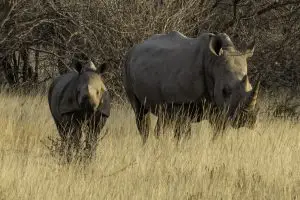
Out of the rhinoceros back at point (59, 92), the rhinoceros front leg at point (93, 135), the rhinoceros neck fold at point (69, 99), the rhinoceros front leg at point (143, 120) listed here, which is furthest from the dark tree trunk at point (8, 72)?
the rhinoceros front leg at point (93, 135)

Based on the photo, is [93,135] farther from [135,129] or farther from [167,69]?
[135,129]

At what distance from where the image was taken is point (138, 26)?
12797 millimetres

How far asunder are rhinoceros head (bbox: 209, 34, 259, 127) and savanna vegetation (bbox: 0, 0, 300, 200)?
35 centimetres

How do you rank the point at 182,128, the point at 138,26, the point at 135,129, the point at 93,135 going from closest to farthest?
1. the point at 93,135
2. the point at 182,128
3. the point at 135,129
4. the point at 138,26

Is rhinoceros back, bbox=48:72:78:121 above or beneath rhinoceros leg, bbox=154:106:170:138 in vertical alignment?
above

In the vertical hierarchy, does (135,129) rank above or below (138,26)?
below

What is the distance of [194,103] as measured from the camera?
8055 millimetres

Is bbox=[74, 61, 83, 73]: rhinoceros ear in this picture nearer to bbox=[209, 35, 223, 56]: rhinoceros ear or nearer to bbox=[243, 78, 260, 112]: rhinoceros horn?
bbox=[209, 35, 223, 56]: rhinoceros ear

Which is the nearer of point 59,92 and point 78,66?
point 78,66

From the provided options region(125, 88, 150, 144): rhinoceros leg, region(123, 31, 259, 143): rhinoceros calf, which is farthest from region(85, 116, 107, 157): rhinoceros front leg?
region(125, 88, 150, 144): rhinoceros leg

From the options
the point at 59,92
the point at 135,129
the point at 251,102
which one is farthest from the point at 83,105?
the point at 135,129

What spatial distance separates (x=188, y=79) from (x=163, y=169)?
80.3 inches

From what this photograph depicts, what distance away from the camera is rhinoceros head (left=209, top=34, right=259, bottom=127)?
7.41m

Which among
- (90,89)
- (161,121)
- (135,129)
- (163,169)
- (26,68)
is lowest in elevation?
(26,68)
